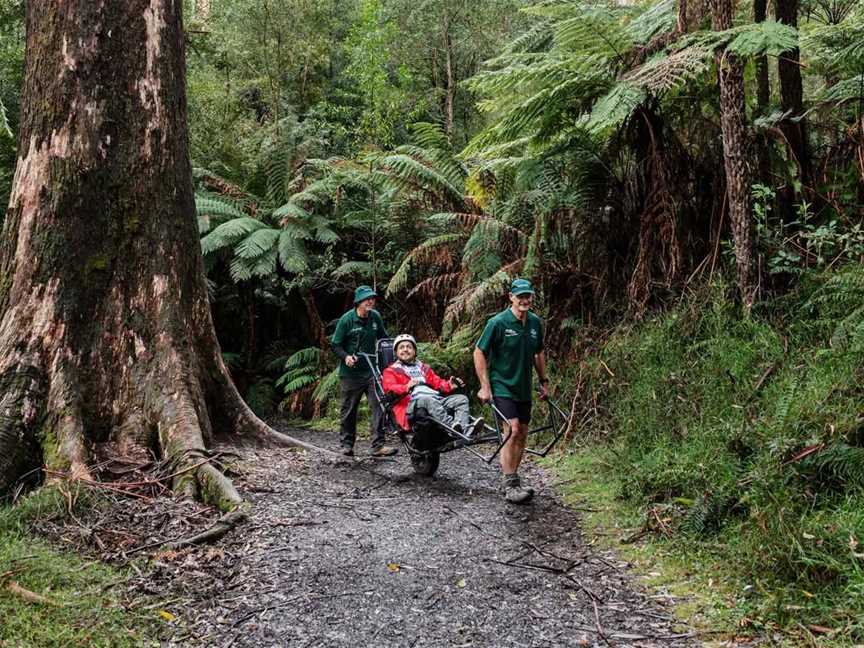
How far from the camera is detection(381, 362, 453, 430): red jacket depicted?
669 cm

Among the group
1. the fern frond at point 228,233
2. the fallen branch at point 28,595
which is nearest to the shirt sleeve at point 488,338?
the fallen branch at point 28,595

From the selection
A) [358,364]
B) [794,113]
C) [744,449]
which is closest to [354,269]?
[358,364]

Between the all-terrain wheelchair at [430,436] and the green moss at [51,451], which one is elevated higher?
the green moss at [51,451]

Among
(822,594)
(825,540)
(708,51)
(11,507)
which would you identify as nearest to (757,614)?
(822,594)

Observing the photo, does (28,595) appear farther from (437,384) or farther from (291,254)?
(291,254)

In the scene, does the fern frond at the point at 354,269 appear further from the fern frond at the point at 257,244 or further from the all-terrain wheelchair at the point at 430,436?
the all-terrain wheelchair at the point at 430,436

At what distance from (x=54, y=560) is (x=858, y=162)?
761cm

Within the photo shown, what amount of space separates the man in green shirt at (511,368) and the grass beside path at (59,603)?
10.1ft

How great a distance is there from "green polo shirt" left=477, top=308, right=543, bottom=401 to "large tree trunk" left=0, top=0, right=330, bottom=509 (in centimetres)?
229

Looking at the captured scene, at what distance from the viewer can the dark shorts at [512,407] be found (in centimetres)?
573

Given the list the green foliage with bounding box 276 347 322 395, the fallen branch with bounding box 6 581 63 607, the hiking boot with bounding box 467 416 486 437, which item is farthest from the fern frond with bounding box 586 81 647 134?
the green foliage with bounding box 276 347 322 395

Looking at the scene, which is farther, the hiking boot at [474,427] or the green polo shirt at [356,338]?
the green polo shirt at [356,338]

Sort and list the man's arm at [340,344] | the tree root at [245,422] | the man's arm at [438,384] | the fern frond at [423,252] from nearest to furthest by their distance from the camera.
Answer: the tree root at [245,422], the man's arm at [438,384], the man's arm at [340,344], the fern frond at [423,252]

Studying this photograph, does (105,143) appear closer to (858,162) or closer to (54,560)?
(54,560)
